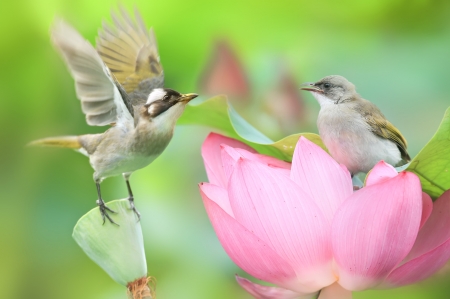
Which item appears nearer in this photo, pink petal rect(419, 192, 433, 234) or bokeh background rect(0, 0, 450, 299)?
pink petal rect(419, 192, 433, 234)

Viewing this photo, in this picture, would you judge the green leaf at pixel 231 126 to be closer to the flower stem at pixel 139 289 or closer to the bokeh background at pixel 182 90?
the flower stem at pixel 139 289

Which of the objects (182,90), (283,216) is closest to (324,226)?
(283,216)

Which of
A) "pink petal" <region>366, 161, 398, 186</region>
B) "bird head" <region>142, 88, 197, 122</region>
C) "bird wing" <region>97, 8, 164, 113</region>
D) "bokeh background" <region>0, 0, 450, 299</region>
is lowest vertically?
"bokeh background" <region>0, 0, 450, 299</region>

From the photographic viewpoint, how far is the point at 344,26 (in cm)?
60

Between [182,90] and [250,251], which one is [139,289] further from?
[182,90]

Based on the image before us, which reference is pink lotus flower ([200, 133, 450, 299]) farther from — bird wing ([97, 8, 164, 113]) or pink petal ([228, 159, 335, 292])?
bird wing ([97, 8, 164, 113])

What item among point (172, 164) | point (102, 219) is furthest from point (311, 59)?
point (102, 219)

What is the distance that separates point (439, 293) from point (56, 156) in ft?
1.34

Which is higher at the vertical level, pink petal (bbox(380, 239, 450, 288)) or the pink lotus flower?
the pink lotus flower

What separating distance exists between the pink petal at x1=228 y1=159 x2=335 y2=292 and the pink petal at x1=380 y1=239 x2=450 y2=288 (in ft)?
0.08

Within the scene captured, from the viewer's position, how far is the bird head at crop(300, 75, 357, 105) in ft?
1.03

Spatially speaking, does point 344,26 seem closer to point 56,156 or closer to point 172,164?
point 172,164

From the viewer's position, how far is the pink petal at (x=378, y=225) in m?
0.18

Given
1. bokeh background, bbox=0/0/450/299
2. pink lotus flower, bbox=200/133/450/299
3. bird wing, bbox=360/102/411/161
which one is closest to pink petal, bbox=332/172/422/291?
pink lotus flower, bbox=200/133/450/299
